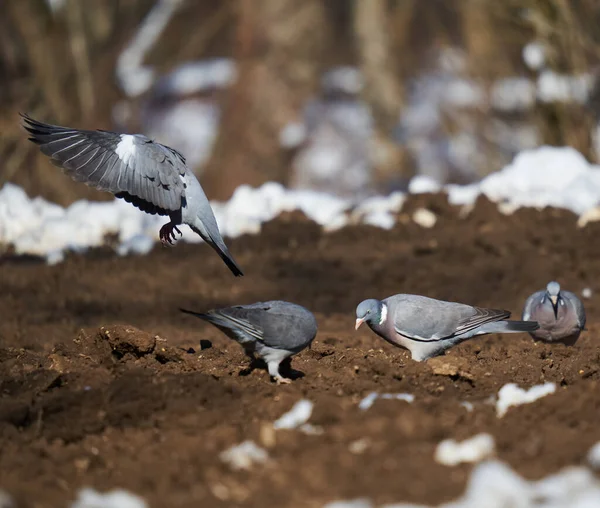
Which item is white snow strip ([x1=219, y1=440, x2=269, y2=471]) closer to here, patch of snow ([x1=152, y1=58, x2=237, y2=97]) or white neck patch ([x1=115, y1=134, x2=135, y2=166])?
white neck patch ([x1=115, y1=134, x2=135, y2=166])

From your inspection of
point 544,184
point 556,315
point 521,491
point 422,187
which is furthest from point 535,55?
point 521,491

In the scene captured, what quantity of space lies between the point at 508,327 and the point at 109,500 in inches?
122

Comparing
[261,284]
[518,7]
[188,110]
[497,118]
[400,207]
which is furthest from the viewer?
[188,110]

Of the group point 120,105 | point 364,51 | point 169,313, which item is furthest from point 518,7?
point 120,105

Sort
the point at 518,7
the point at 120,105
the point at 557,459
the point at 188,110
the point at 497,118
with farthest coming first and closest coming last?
the point at 188,110 → the point at 120,105 → the point at 497,118 → the point at 518,7 → the point at 557,459

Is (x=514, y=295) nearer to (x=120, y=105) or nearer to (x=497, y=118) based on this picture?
(x=497, y=118)

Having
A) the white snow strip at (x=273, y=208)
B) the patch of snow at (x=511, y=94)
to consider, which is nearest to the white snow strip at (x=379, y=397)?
the white snow strip at (x=273, y=208)

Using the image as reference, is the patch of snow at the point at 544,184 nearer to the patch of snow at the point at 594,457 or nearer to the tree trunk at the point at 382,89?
the tree trunk at the point at 382,89

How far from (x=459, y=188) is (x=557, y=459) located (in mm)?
7409

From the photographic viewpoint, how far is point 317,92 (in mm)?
19016

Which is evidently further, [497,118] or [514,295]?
[497,118]

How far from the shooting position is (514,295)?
8.37 m

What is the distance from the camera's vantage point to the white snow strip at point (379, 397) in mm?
4379

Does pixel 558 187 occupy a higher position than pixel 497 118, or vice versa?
pixel 497 118
